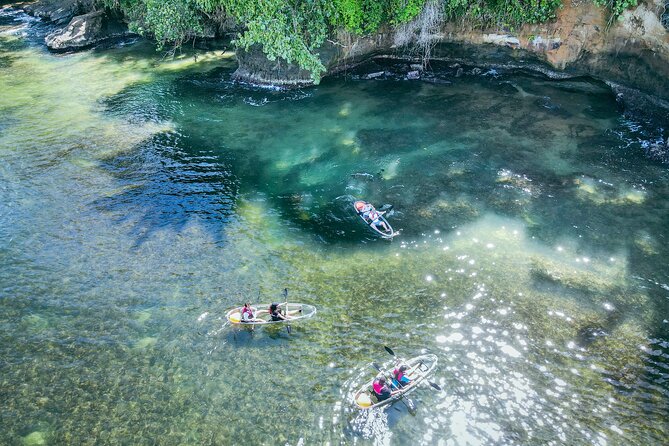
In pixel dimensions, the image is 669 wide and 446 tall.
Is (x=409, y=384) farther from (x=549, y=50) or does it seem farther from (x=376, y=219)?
(x=549, y=50)

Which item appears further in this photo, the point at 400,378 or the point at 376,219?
the point at 376,219

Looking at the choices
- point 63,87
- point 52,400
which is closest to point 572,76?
point 52,400

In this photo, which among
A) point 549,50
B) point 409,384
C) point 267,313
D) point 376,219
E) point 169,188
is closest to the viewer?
Result: point 409,384

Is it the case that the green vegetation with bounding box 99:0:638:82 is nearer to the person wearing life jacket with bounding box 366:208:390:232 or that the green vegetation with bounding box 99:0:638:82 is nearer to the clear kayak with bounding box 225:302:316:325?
the person wearing life jacket with bounding box 366:208:390:232

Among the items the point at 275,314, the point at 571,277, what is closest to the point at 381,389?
the point at 275,314

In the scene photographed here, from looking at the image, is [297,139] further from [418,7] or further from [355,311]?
[355,311]

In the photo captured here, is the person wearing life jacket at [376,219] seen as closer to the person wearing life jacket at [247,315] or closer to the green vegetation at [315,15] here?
the person wearing life jacket at [247,315]
